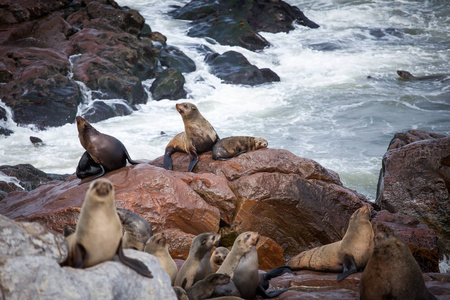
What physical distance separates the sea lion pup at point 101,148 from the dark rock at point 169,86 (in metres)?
11.7

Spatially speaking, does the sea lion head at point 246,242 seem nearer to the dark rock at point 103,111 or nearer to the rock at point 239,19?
the dark rock at point 103,111

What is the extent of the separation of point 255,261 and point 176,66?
17.4 m

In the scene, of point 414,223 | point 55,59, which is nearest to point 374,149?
point 414,223

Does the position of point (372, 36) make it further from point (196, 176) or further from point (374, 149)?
point (196, 176)

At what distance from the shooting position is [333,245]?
20.2 ft

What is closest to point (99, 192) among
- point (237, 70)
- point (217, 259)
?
point (217, 259)

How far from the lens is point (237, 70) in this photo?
21484 millimetres

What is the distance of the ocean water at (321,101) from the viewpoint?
47.6 feet

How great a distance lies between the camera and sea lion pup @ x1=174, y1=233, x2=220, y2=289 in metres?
5.00

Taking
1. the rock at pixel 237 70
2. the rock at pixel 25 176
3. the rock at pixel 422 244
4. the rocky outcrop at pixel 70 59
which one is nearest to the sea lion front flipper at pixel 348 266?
the rock at pixel 422 244

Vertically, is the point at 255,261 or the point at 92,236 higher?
the point at 92,236

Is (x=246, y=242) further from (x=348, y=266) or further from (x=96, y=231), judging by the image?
(x=96, y=231)

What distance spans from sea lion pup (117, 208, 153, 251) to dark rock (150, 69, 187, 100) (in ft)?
46.1

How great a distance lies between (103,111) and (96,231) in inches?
557
